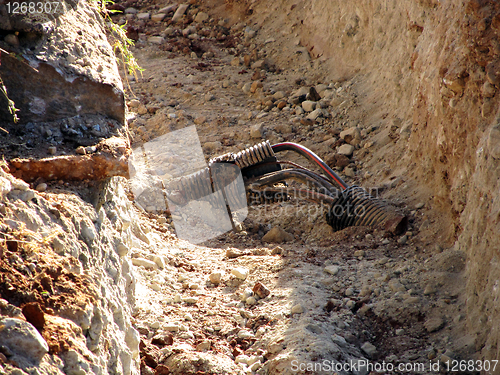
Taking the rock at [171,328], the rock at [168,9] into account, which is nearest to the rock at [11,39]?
the rock at [171,328]

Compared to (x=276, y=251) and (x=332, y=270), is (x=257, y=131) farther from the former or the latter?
(x=332, y=270)

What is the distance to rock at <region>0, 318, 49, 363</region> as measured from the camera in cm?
99

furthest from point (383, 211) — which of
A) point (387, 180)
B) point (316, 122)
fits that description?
point (316, 122)

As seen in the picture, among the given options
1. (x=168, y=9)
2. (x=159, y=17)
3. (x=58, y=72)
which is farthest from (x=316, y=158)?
(x=168, y=9)

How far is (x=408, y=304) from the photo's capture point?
2.09 metres

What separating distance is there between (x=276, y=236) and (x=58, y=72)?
6.50 ft

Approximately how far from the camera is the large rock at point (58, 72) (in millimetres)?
1621

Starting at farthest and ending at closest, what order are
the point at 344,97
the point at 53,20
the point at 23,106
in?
the point at 344,97 < the point at 53,20 < the point at 23,106

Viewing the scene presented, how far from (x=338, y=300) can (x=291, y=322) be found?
0.35 meters

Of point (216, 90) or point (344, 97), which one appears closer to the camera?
point (344, 97)

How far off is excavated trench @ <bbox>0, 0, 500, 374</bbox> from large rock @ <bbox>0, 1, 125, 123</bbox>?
0.01 meters

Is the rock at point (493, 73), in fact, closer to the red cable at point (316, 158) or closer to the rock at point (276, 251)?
the red cable at point (316, 158)

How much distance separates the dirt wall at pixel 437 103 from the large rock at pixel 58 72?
1.78m

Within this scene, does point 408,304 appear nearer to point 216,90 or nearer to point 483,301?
point 483,301
